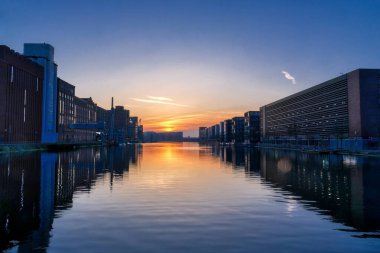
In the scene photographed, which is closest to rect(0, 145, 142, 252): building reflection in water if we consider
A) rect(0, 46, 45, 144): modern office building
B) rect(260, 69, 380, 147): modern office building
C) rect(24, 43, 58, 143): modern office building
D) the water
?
the water

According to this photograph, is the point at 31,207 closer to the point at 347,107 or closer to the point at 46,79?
the point at 347,107

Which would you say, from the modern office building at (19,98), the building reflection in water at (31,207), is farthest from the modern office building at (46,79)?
the building reflection in water at (31,207)

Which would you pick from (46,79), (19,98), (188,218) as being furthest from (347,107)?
(188,218)

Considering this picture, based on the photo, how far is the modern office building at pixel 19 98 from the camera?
4577 inches

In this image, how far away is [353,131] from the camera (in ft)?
443

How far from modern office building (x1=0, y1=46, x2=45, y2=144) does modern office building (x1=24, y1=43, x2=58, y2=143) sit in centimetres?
260

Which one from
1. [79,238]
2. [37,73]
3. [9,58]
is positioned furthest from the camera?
[37,73]

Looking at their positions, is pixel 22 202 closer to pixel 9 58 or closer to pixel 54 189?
pixel 54 189

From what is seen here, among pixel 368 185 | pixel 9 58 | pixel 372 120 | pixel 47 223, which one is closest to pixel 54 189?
pixel 47 223

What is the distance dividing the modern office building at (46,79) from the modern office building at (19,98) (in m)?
2.60

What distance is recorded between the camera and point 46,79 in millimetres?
153375

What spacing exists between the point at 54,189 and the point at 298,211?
65.1 ft

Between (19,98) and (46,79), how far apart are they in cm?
2624

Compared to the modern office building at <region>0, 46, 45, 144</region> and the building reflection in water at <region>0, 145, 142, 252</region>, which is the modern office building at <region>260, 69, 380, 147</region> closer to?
the building reflection in water at <region>0, 145, 142, 252</region>
